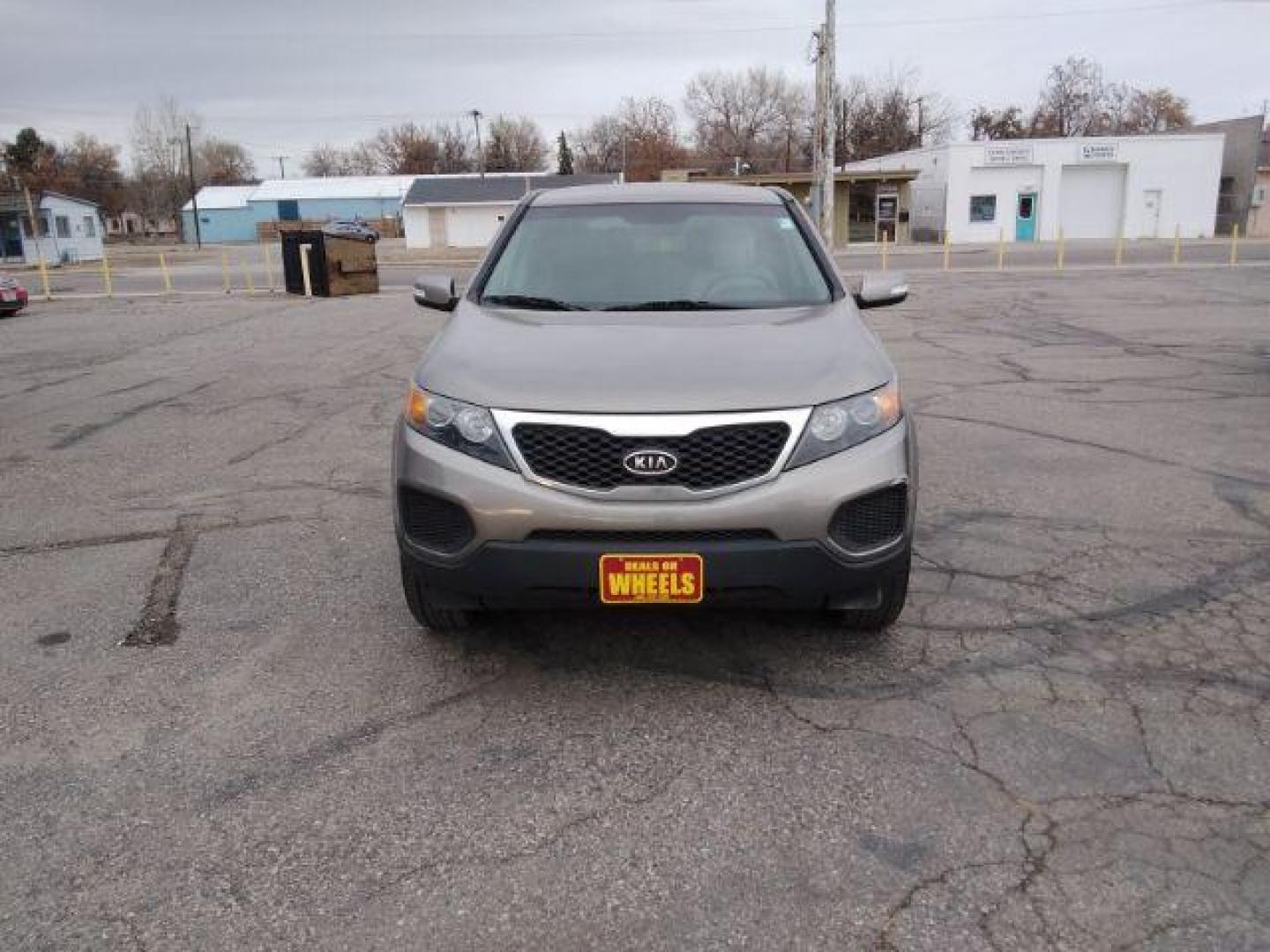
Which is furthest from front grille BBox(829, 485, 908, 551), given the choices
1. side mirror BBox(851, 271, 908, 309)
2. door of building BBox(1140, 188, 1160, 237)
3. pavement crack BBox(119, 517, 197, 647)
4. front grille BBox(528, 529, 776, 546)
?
door of building BBox(1140, 188, 1160, 237)

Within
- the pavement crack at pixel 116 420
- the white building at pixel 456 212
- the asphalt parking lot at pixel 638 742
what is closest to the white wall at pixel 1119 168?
the white building at pixel 456 212

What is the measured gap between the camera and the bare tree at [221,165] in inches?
4229

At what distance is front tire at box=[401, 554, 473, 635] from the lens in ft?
12.0

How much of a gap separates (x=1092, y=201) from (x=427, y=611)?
51.2 m

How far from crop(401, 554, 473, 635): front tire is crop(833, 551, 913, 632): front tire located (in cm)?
148

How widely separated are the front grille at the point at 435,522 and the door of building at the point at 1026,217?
48.9 metres

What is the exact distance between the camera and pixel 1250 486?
19.9 feet

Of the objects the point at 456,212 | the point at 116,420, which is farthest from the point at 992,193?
the point at 116,420

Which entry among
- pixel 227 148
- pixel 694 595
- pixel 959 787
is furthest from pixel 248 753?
pixel 227 148

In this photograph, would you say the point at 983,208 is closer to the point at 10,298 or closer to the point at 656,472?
the point at 10,298

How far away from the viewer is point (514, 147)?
342ft

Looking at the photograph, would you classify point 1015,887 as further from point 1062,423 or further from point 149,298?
point 149,298

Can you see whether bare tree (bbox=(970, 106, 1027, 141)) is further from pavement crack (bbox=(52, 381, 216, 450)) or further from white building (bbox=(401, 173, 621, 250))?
pavement crack (bbox=(52, 381, 216, 450))

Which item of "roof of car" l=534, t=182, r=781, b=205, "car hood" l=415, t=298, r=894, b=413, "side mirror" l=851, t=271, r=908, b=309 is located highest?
A: "roof of car" l=534, t=182, r=781, b=205
